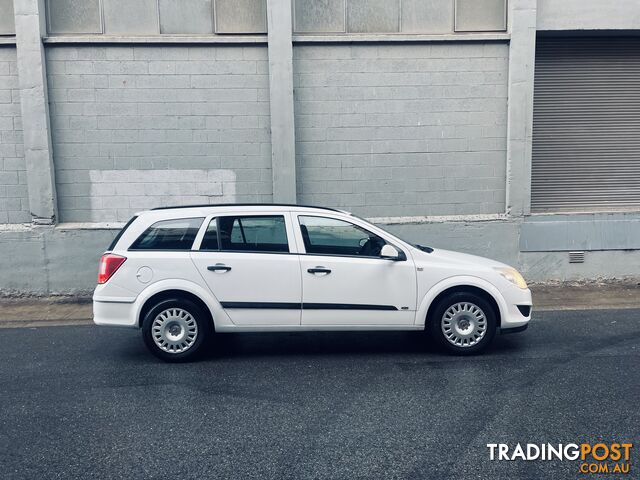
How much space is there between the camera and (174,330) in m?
6.95

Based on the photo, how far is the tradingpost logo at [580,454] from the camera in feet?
14.2

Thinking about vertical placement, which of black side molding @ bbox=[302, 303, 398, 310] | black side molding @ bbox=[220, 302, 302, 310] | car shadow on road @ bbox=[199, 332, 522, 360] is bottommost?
car shadow on road @ bbox=[199, 332, 522, 360]

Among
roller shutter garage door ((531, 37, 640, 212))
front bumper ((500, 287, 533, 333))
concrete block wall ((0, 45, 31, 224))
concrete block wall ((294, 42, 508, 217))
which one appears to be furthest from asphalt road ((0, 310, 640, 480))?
roller shutter garage door ((531, 37, 640, 212))

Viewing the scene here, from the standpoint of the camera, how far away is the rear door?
690cm

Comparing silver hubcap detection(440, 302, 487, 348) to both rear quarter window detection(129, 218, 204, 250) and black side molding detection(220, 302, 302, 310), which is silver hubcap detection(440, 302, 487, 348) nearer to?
black side molding detection(220, 302, 302, 310)

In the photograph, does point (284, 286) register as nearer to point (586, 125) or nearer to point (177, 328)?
point (177, 328)

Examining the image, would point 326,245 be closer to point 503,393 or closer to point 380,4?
point 503,393

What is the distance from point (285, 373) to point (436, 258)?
6.66ft

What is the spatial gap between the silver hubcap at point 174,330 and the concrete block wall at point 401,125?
462 centimetres

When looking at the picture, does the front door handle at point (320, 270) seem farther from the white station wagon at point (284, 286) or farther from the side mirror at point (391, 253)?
the side mirror at point (391, 253)

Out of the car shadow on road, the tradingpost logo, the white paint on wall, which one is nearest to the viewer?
the tradingpost logo

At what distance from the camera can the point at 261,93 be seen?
1091 centimetres

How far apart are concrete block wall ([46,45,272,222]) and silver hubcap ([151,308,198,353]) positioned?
14.5 ft

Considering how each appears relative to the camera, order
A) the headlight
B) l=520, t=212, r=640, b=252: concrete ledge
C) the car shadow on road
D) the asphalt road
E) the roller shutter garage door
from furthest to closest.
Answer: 1. the roller shutter garage door
2. l=520, t=212, r=640, b=252: concrete ledge
3. the car shadow on road
4. the headlight
5. the asphalt road
